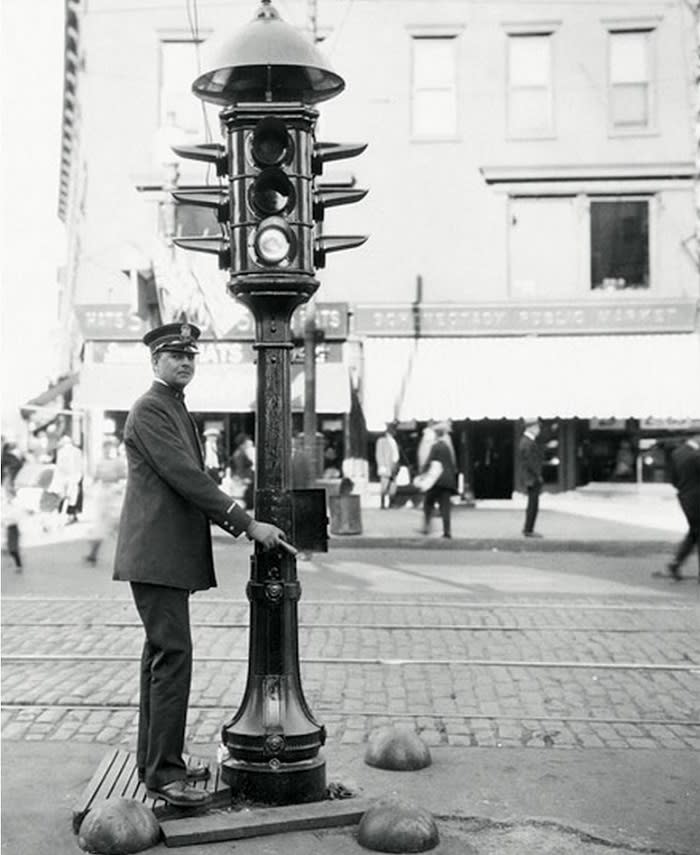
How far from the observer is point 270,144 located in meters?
4.78

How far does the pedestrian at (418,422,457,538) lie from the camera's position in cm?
1560

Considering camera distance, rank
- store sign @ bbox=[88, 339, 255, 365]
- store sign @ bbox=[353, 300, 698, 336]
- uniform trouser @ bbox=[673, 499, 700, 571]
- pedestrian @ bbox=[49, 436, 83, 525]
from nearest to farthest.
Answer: uniform trouser @ bbox=[673, 499, 700, 571]
pedestrian @ bbox=[49, 436, 83, 525]
store sign @ bbox=[353, 300, 698, 336]
store sign @ bbox=[88, 339, 255, 365]

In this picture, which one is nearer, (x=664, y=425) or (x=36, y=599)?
(x=36, y=599)

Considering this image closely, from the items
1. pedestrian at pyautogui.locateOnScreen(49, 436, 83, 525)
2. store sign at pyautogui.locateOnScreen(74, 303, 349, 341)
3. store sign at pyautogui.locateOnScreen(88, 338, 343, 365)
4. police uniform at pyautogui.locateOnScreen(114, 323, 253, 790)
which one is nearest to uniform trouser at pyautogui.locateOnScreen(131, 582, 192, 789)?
police uniform at pyautogui.locateOnScreen(114, 323, 253, 790)

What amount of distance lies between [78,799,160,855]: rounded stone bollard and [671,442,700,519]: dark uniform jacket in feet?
28.2

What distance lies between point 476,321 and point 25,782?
17.5 meters

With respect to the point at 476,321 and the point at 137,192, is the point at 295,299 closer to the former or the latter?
the point at 476,321

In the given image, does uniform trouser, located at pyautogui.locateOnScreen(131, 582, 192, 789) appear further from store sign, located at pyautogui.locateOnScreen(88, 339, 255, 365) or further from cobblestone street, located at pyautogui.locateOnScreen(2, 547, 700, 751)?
store sign, located at pyautogui.locateOnScreen(88, 339, 255, 365)

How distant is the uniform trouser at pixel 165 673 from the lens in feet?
14.7

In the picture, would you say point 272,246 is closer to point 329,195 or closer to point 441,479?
point 329,195

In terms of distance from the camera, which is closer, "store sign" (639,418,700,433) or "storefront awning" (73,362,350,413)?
"storefront awning" (73,362,350,413)

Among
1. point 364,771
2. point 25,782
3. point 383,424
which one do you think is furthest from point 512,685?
point 383,424

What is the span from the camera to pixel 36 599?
10.6 metres

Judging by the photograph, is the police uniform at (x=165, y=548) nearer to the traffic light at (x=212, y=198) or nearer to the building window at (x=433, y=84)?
the traffic light at (x=212, y=198)
